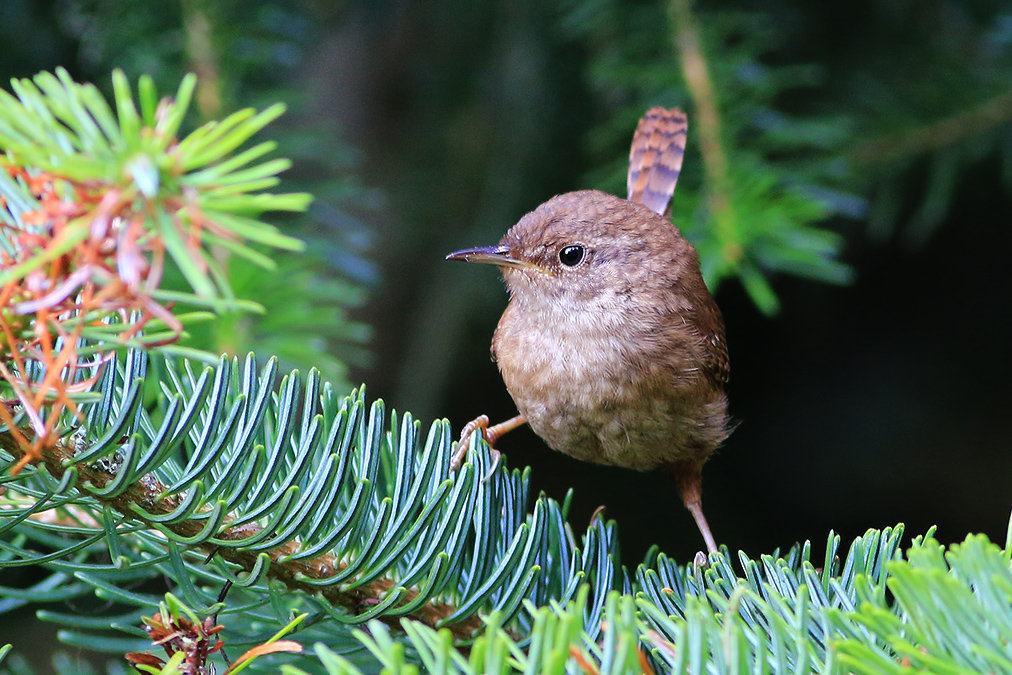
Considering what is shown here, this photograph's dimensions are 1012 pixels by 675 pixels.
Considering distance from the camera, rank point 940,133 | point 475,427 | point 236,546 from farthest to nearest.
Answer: point 940,133, point 475,427, point 236,546

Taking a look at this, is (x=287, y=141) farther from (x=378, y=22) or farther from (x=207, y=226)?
(x=207, y=226)

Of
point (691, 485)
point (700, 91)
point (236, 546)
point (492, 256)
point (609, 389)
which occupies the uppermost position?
point (700, 91)

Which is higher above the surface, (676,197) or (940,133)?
(940,133)

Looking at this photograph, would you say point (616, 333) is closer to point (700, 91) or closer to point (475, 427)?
point (475, 427)

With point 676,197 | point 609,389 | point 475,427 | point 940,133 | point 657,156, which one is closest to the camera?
point 475,427

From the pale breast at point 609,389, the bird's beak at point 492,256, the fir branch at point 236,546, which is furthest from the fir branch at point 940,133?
the fir branch at point 236,546

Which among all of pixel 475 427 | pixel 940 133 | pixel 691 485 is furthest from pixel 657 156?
pixel 475 427

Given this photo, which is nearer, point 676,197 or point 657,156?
point 676,197

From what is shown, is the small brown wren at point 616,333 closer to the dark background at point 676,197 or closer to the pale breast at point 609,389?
the pale breast at point 609,389
